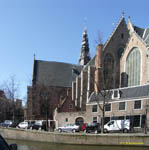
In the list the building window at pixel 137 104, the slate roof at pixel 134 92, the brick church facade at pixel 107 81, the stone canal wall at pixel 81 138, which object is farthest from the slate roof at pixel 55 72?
the building window at pixel 137 104

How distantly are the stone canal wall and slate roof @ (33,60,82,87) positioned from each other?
27.3 meters

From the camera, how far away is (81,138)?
2336cm

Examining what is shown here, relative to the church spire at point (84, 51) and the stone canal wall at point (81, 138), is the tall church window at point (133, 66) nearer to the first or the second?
the stone canal wall at point (81, 138)

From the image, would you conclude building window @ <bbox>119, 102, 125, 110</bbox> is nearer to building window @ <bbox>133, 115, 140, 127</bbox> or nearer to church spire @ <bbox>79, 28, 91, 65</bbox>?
building window @ <bbox>133, 115, 140, 127</bbox>

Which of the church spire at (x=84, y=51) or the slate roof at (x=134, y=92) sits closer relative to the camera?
the slate roof at (x=134, y=92)

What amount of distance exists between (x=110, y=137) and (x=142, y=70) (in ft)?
67.9

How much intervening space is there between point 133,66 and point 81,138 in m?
23.0

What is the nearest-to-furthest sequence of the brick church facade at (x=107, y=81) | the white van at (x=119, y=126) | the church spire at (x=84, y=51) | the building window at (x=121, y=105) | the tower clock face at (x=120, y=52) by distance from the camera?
the white van at (x=119, y=126)
the brick church facade at (x=107, y=81)
the building window at (x=121, y=105)
the tower clock face at (x=120, y=52)
the church spire at (x=84, y=51)

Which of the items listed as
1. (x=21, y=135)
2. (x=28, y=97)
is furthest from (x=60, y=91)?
(x=21, y=135)

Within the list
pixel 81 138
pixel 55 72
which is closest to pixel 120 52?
pixel 55 72

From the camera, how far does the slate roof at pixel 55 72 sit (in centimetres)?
5766

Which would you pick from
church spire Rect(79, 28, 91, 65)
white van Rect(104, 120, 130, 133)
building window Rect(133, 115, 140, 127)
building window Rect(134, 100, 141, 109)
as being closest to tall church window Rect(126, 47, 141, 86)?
building window Rect(134, 100, 141, 109)

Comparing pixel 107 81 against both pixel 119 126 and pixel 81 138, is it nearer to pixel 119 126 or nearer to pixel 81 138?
pixel 119 126

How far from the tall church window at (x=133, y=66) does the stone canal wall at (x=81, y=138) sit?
2093 centimetres
